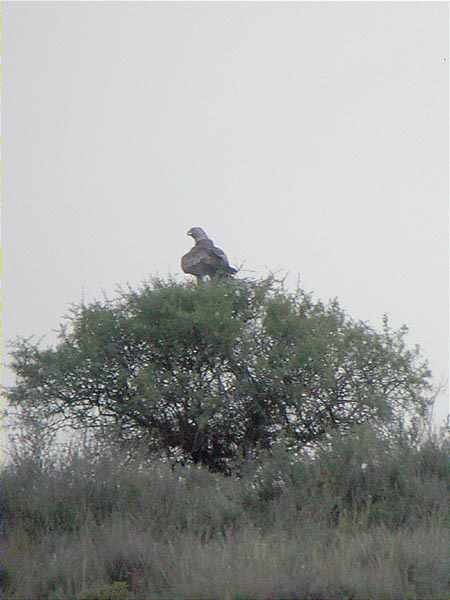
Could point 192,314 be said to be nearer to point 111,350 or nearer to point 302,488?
point 111,350

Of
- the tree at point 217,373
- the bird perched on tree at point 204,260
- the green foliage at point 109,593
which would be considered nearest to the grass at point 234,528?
the green foliage at point 109,593

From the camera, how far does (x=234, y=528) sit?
33.8ft

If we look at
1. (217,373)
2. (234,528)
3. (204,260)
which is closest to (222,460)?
(217,373)

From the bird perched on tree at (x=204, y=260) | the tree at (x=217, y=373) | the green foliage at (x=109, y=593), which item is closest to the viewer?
the green foliage at (x=109, y=593)

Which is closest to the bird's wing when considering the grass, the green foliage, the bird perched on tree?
the bird perched on tree

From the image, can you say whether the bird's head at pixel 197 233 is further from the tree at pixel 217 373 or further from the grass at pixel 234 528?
the grass at pixel 234 528

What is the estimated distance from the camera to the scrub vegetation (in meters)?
8.26

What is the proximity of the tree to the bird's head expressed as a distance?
3.79 ft

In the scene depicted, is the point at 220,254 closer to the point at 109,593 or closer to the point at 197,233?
the point at 197,233

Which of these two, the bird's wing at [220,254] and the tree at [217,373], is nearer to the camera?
the tree at [217,373]

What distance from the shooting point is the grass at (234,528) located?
7.91 metres

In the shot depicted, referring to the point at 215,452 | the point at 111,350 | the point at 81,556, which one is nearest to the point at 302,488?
the point at 81,556

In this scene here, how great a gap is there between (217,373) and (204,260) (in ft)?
8.93

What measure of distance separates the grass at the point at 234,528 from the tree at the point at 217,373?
458cm
